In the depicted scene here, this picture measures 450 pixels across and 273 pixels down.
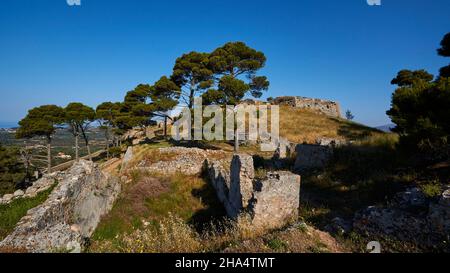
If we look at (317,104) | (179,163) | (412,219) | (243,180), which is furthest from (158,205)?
(317,104)

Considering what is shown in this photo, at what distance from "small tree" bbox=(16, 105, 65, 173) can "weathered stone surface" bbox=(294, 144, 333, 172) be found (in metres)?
24.5

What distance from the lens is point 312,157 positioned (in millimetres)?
13086

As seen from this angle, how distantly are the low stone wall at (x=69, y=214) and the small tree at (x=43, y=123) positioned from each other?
17532 millimetres

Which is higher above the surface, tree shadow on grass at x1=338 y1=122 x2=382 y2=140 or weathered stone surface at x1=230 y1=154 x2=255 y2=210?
tree shadow on grass at x1=338 y1=122 x2=382 y2=140

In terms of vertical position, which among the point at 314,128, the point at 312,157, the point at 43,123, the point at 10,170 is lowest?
the point at 10,170

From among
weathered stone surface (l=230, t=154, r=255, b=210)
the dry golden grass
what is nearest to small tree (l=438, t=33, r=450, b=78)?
weathered stone surface (l=230, t=154, r=255, b=210)

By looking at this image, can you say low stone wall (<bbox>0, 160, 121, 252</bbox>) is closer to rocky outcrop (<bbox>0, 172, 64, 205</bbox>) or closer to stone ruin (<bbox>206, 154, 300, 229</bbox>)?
rocky outcrop (<bbox>0, 172, 64, 205</bbox>)

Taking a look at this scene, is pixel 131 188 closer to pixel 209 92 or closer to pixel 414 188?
pixel 209 92

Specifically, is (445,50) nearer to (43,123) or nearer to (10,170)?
(43,123)

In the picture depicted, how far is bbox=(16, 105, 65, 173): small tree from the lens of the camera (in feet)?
85.2

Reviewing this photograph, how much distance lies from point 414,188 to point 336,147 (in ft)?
21.8

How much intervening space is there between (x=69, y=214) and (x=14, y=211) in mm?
1574

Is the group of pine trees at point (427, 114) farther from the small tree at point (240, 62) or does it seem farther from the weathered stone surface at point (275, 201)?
the small tree at point (240, 62)
